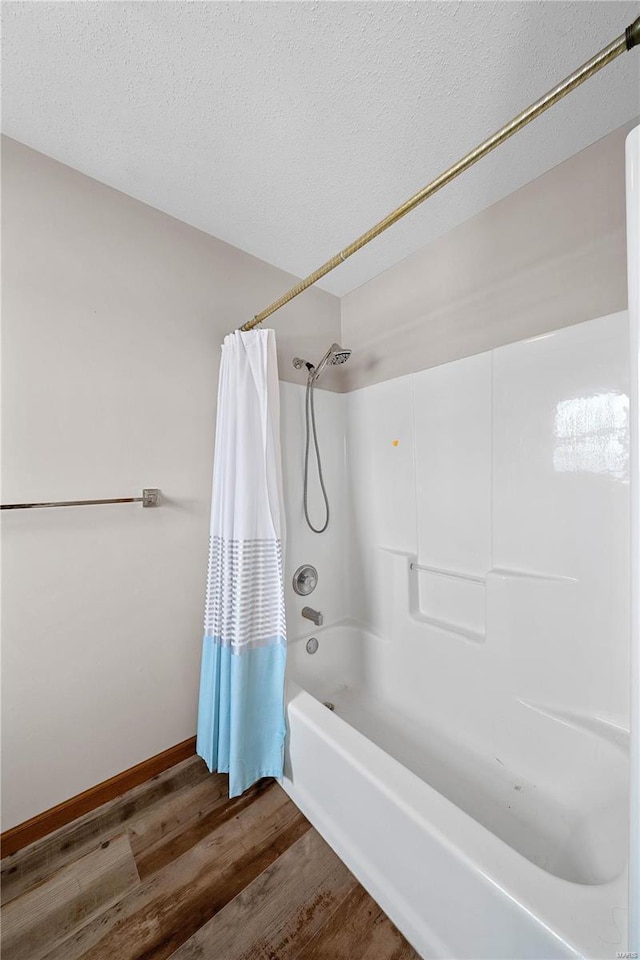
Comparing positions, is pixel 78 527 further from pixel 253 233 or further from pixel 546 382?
pixel 546 382

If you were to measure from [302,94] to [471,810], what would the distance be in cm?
236

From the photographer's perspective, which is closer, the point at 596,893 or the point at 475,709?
the point at 596,893

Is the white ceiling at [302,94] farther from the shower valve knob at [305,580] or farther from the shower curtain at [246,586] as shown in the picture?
the shower valve knob at [305,580]

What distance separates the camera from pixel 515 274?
145 cm

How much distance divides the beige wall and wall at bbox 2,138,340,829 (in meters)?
0.94

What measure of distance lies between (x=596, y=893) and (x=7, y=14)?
2416 mm

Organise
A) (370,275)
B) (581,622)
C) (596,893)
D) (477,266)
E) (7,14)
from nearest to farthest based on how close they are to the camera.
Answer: (596,893) → (7,14) → (581,622) → (477,266) → (370,275)

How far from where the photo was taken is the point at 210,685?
1.45 metres

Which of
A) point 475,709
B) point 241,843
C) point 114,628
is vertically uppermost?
point 114,628

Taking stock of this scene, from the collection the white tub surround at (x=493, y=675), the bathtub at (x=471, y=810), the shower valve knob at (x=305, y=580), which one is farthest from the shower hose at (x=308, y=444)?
the bathtub at (x=471, y=810)

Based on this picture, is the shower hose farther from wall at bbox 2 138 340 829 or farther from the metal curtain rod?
the metal curtain rod

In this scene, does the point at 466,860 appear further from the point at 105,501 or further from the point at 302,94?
the point at 302,94

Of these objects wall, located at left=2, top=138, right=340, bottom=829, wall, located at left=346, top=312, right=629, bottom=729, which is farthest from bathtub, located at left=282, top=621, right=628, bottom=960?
wall, located at left=2, top=138, right=340, bottom=829

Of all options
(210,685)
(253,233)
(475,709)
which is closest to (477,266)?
(253,233)
